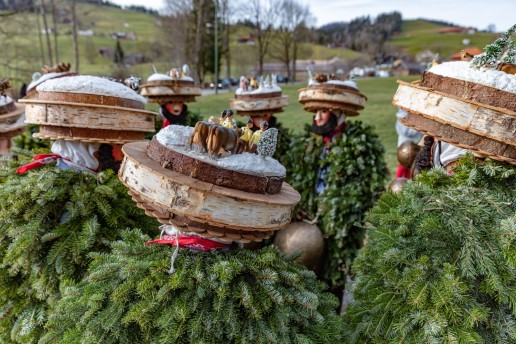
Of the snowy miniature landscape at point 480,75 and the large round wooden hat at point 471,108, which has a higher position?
the snowy miniature landscape at point 480,75

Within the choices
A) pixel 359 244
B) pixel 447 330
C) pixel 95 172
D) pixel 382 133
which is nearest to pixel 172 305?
pixel 447 330

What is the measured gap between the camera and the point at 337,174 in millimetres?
3494

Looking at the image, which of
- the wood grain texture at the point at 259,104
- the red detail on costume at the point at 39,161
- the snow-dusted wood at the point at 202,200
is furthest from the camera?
the wood grain texture at the point at 259,104

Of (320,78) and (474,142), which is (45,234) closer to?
(474,142)

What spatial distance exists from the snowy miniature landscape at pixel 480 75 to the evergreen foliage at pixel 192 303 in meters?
1.18

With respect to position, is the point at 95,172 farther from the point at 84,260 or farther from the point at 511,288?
the point at 511,288

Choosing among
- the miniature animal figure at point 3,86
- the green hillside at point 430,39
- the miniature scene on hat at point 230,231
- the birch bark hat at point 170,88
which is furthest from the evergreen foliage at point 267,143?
the green hillside at point 430,39

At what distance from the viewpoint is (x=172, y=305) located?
4.73 feet

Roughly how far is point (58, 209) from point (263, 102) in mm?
2532

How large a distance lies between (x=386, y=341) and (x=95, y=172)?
1.97 metres

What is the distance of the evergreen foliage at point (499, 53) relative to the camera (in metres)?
1.69

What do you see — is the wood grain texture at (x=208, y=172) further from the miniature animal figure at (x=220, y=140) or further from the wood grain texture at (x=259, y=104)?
the wood grain texture at (x=259, y=104)

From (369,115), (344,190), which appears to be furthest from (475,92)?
(369,115)

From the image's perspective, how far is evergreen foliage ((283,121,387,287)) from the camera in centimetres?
343
